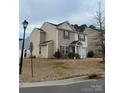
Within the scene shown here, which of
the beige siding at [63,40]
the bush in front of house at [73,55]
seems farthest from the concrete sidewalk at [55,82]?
the beige siding at [63,40]

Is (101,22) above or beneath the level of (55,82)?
above

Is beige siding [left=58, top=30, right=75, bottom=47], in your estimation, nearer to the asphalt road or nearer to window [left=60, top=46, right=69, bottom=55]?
window [left=60, top=46, right=69, bottom=55]

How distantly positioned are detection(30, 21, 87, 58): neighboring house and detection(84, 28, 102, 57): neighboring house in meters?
0.03

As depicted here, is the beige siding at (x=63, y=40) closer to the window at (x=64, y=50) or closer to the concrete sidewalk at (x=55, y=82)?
the window at (x=64, y=50)

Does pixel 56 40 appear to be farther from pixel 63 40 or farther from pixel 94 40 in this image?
pixel 94 40

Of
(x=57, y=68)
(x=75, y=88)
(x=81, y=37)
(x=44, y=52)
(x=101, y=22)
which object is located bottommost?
(x=75, y=88)

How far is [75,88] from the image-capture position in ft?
→ 12.3

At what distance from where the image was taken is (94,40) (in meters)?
3.81

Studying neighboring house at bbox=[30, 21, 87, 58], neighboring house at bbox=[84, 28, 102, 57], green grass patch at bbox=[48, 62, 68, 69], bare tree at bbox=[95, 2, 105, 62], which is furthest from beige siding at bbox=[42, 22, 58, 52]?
bare tree at bbox=[95, 2, 105, 62]

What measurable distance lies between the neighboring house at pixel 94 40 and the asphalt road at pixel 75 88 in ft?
0.73

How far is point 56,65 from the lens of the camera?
3.79m

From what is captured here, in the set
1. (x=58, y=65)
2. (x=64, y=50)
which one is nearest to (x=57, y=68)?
(x=58, y=65)

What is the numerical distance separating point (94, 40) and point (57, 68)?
353 millimetres
